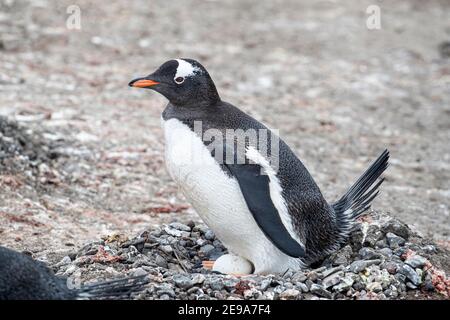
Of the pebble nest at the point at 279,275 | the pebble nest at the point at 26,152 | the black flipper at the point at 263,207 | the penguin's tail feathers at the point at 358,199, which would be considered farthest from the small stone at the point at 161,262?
the pebble nest at the point at 26,152

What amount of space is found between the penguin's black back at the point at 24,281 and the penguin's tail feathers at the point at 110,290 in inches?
2.8

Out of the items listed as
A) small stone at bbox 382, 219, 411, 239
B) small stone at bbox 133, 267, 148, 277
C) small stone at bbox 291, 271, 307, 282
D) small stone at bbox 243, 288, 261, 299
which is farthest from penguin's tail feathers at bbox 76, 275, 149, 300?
small stone at bbox 382, 219, 411, 239

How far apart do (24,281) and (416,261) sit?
6.54ft

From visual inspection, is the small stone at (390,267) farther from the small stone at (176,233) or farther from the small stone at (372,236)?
the small stone at (176,233)

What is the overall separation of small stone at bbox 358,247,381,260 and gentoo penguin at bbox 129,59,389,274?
0.67ft

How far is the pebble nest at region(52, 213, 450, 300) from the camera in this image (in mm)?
4031

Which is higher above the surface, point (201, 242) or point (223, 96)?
point (223, 96)

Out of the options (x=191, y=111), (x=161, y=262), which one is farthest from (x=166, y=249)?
(x=191, y=111)

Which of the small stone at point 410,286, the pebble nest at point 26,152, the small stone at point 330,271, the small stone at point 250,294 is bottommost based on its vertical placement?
the small stone at point 410,286

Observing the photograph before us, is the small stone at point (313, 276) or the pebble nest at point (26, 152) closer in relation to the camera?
the small stone at point (313, 276)

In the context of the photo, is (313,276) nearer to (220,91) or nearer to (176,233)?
(176,233)

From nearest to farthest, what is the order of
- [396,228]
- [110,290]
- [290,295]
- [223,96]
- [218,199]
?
[110,290]
[290,295]
[218,199]
[396,228]
[223,96]

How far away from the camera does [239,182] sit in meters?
4.32

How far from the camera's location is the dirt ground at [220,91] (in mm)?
6290
